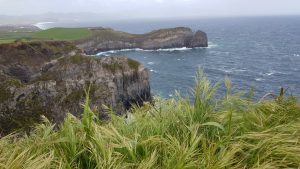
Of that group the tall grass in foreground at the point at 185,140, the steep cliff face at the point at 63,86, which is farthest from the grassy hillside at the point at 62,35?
the tall grass in foreground at the point at 185,140

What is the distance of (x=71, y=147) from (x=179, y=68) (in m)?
85.0

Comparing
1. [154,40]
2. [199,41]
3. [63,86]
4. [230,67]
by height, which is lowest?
[230,67]

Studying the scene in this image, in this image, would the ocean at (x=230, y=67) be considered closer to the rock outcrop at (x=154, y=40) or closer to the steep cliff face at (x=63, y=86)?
the rock outcrop at (x=154, y=40)

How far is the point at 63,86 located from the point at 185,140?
42640 millimetres

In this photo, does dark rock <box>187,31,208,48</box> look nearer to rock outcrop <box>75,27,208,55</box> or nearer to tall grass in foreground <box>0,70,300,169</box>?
rock outcrop <box>75,27,208,55</box>

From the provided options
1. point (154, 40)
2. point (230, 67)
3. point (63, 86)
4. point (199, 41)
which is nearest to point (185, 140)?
point (63, 86)

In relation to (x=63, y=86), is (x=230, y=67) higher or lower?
lower

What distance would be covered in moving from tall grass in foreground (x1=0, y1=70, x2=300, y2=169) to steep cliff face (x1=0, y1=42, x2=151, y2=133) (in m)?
25.4

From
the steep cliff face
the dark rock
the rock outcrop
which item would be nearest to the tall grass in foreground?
the steep cliff face

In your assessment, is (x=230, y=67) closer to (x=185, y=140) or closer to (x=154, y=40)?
(x=154, y=40)

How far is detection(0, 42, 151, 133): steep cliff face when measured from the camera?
142 ft

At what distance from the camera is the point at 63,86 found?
155 feet

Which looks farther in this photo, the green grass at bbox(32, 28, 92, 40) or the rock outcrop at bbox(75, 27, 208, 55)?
the green grass at bbox(32, 28, 92, 40)

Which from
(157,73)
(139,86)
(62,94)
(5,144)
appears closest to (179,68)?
(157,73)
